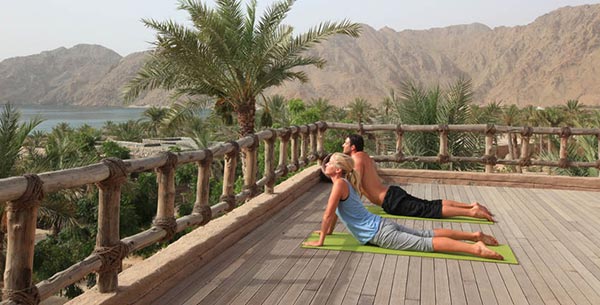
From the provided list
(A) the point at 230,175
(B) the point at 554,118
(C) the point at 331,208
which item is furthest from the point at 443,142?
(B) the point at 554,118

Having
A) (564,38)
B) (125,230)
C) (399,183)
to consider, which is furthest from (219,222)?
(564,38)

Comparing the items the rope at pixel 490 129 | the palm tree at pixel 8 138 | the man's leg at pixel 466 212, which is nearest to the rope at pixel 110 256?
the man's leg at pixel 466 212

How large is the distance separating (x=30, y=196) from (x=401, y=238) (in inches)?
115

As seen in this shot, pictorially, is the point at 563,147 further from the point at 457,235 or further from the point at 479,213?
the point at 457,235

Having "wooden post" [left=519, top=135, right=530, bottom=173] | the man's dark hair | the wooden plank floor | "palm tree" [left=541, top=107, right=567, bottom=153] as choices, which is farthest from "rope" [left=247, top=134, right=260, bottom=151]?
"palm tree" [left=541, top=107, right=567, bottom=153]

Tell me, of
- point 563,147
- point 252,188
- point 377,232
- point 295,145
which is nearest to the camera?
point 377,232

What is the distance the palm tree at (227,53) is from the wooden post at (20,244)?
10.1 metres

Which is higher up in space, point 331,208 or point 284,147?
point 284,147

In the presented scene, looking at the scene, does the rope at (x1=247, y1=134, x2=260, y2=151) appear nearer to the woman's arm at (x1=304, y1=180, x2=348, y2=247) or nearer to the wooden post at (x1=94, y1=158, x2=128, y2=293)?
the woman's arm at (x1=304, y1=180, x2=348, y2=247)

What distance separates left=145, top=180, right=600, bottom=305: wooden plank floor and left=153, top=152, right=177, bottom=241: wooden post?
0.42m

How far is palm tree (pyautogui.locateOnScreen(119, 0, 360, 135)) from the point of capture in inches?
509

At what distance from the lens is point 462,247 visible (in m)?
4.47

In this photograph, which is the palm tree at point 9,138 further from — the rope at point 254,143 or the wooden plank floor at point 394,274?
the wooden plank floor at point 394,274

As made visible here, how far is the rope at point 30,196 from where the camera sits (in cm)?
260
